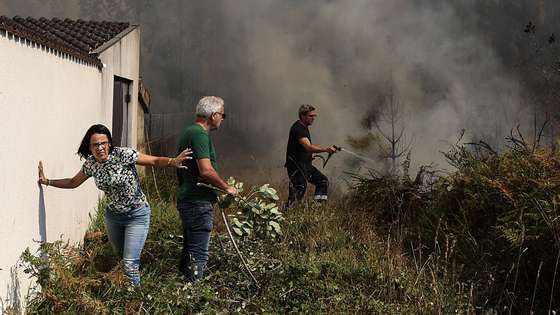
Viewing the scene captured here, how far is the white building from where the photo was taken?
11.1 feet

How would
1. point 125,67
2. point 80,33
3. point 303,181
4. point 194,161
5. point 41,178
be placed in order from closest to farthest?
point 41,178 < point 194,161 < point 303,181 < point 80,33 < point 125,67

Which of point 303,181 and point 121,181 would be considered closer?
point 121,181

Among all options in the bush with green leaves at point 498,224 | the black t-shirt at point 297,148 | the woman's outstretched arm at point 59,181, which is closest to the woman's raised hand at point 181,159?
the woman's outstretched arm at point 59,181

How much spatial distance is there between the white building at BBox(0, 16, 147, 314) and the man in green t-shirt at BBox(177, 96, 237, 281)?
3.08 feet

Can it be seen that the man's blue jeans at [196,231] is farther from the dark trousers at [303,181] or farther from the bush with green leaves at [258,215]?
the dark trousers at [303,181]

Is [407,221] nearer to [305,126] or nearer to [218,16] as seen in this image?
[305,126]

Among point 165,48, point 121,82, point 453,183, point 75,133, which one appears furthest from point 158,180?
point 165,48

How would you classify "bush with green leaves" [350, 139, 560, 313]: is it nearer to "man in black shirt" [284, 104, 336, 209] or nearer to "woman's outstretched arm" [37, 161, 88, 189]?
"man in black shirt" [284, 104, 336, 209]

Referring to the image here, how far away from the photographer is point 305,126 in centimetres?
700

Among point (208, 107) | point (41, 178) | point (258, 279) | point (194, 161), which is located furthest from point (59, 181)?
point (258, 279)

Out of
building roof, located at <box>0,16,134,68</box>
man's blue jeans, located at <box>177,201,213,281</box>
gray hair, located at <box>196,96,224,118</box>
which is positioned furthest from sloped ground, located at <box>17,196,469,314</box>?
building roof, located at <box>0,16,134,68</box>

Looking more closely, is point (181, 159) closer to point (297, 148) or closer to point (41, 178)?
point (41, 178)

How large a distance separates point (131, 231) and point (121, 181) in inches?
13.8

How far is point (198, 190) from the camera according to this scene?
14.2 ft
